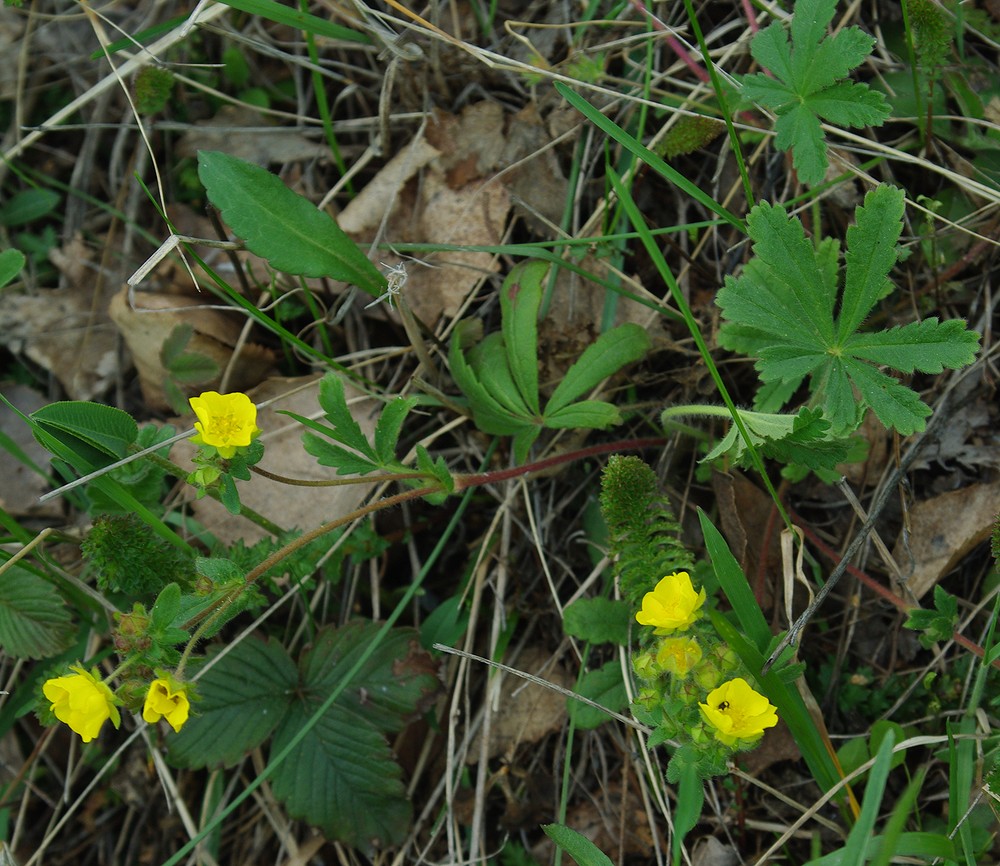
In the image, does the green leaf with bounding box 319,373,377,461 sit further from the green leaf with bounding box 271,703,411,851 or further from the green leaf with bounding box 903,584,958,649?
the green leaf with bounding box 903,584,958,649

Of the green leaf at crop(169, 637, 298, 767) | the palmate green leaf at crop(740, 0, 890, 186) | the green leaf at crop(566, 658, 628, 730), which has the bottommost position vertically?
the green leaf at crop(169, 637, 298, 767)

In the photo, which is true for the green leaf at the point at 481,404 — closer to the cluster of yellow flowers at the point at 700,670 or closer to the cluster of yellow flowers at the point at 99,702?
the cluster of yellow flowers at the point at 700,670

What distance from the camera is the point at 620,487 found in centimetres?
230

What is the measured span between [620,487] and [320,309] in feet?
4.60

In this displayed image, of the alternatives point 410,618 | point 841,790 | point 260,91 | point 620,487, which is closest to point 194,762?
point 410,618

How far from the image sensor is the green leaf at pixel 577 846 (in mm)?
2107

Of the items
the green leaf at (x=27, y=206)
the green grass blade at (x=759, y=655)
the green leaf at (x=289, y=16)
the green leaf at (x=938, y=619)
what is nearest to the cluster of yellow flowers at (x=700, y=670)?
the green grass blade at (x=759, y=655)

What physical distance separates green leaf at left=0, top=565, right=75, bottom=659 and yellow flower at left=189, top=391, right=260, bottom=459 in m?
1.07

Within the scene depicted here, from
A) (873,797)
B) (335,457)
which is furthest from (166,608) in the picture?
(873,797)

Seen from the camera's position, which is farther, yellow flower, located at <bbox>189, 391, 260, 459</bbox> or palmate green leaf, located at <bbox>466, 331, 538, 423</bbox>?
palmate green leaf, located at <bbox>466, 331, 538, 423</bbox>

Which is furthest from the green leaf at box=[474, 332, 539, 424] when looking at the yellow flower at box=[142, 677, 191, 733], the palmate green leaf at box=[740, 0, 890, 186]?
the yellow flower at box=[142, 677, 191, 733]

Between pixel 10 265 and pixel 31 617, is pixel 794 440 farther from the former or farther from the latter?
pixel 10 265

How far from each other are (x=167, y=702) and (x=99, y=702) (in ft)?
0.48

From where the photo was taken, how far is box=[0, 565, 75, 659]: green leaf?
8.73 feet
